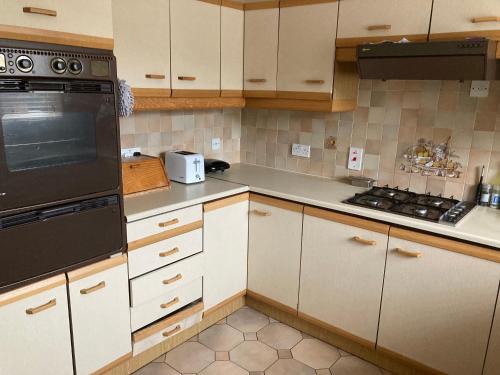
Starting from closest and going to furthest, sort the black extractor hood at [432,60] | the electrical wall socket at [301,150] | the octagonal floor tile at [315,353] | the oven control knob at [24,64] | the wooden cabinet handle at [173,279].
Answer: the oven control knob at [24,64] < the black extractor hood at [432,60] < the wooden cabinet handle at [173,279] < the octagonal floor tile at [315,353] < the electrical wall socket at [301,150]

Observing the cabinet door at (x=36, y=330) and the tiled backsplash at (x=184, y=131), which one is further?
the tiled backsplash at (x=184, y=131)

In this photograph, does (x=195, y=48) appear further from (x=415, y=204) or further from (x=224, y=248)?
(x=415, y=204)

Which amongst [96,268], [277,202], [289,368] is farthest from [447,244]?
[96,268]

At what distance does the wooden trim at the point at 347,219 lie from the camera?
1.96m

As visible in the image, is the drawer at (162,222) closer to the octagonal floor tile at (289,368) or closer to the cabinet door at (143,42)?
the cabinet door at (143,42)

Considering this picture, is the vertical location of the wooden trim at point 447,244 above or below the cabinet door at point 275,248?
above

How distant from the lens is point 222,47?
2467 mm

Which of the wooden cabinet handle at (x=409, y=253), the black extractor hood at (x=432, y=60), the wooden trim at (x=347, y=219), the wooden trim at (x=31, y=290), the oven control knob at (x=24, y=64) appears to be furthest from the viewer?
the wooden trim at (x=347, y=219)

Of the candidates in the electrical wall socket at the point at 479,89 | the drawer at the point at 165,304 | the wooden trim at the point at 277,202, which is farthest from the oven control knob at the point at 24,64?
the electrical wall socket at the point at 479,89

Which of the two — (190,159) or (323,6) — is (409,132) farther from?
(190,159)

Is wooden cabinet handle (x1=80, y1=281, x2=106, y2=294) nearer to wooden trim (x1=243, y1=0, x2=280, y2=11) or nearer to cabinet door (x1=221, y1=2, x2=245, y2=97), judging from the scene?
cabinet door (x1=221, y1=2, x2=245, y2=97)

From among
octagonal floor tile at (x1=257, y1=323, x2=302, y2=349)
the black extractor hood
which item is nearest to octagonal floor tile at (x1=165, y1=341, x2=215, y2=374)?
octagonal floor tile at (x1=257, y1=323, x2=302, y2=349)

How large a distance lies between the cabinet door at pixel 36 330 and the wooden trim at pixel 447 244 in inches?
57.9

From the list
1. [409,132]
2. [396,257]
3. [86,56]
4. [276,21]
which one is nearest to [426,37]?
[409,132]
